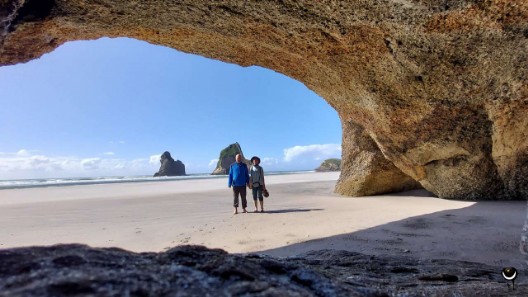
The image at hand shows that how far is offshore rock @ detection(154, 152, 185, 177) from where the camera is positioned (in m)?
59.7

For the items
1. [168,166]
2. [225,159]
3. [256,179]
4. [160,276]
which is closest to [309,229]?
[256,179]

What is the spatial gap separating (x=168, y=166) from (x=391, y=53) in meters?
57.4

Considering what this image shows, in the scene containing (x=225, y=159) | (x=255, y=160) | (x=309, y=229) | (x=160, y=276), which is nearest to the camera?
(x=160, y=276)

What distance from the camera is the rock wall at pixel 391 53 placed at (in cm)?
487

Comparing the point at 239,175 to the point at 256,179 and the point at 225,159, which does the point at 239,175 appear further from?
the point at 225,159

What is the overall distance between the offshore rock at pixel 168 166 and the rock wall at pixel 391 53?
5429 centimetres

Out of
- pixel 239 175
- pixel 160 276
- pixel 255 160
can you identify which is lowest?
pixel 160 276

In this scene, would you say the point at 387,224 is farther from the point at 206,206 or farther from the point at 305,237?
the point at 206,206

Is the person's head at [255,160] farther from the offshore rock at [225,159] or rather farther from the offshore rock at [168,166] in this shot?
the offshore rock at [168,166]

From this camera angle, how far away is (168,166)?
60.0 meters

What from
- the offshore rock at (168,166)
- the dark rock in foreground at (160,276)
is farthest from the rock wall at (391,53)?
the offshore rock at (168,166)

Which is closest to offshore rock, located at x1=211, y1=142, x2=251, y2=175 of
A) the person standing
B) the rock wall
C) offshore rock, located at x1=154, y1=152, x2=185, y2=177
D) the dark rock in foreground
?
offshore rock, located at x1=154, y1=152, x2=185, y2=177

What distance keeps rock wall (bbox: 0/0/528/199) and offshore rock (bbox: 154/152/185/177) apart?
2137 inches

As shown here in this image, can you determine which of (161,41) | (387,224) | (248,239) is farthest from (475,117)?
(161,41)
